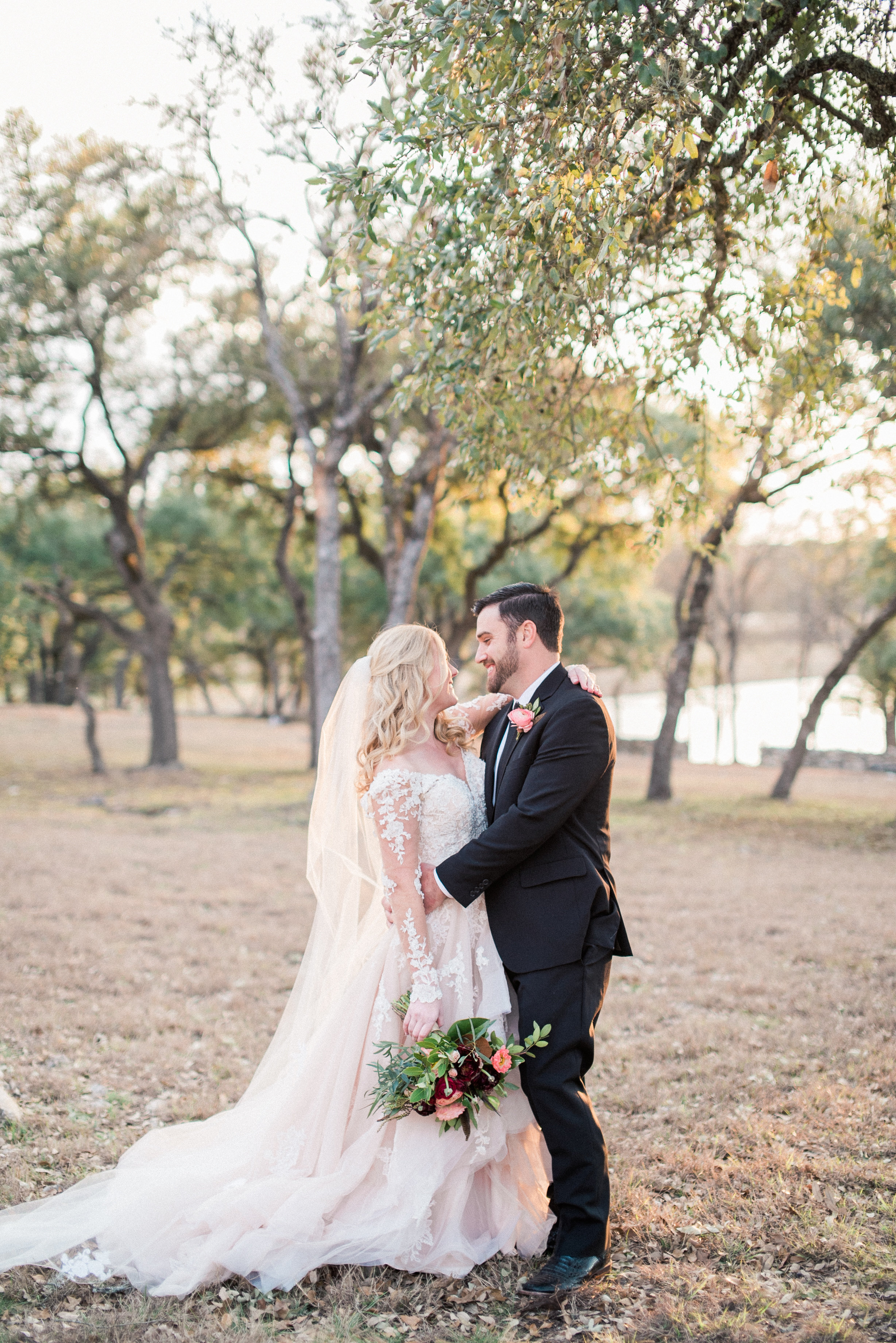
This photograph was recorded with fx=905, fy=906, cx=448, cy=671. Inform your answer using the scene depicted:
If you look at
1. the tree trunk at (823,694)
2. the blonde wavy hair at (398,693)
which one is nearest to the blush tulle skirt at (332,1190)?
the blonde wavy hair at (398,693)

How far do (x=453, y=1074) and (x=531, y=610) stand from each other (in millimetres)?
1806

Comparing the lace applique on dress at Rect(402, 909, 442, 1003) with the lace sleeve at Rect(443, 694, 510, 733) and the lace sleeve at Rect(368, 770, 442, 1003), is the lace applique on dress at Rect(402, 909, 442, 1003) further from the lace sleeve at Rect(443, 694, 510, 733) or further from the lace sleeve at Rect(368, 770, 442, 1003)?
the lace sleeve at Rect(443, 694, 510, 733)

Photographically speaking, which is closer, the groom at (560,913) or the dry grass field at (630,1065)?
the dry grass field at (630,1065)

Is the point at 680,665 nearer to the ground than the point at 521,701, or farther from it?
farther from it

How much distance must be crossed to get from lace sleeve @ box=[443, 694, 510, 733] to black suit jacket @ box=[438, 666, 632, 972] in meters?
0.55

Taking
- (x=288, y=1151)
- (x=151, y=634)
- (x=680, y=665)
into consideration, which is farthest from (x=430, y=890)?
(x=151, y=634)

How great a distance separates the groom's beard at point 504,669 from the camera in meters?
3.76

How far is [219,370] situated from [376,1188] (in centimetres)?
1896

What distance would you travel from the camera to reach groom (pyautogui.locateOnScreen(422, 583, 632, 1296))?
3367mm

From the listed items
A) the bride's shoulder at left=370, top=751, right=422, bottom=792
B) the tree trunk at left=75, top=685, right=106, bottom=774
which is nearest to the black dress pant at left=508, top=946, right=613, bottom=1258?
the bride's shoulder at left=370, top=751, right=422, bottom=792

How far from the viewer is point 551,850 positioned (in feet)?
11.5

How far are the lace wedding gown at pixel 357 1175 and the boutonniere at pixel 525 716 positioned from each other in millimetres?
349

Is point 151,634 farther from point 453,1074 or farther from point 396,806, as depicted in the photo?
point 453,1074

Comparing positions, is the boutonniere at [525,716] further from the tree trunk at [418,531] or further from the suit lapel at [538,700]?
the tree trunk at [418,531]
